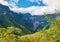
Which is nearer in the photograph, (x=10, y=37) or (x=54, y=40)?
(x=54, y=40)

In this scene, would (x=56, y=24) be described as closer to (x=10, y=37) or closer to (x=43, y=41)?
(x=43, y=41)

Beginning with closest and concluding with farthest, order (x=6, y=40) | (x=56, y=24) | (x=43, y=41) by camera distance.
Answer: (x=56, y=24) < (x=43, y=41) < (x=6, y=40)

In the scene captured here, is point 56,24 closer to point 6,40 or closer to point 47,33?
point 47,33

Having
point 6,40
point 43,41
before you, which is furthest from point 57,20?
point 6,40

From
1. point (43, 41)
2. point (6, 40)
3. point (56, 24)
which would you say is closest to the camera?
point (56, 24)

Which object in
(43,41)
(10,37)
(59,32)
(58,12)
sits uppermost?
(58,12)

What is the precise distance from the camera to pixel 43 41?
25656 mm

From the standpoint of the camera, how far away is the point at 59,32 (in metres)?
23.4

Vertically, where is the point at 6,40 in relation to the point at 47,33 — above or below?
below

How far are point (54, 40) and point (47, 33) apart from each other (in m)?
1.08

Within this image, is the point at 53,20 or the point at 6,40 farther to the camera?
the point at 6,40

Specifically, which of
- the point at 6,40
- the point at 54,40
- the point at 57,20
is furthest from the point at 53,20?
the point at 6,40

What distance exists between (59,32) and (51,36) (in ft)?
3.04

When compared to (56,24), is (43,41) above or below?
below
